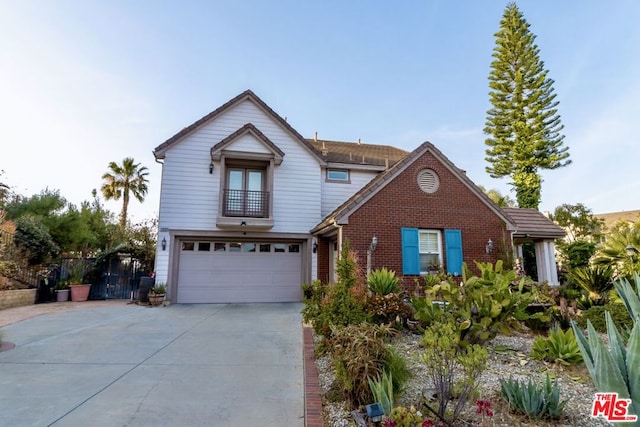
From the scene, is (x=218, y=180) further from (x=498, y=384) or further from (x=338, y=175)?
(x=498, y=384)

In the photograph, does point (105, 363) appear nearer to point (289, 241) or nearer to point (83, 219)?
point (289, 241)

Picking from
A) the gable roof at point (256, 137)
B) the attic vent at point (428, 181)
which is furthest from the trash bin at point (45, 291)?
the attic vent at point (428, 181)

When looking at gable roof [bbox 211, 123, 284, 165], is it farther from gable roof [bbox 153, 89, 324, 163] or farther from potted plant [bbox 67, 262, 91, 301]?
potted plant [bbox 67, 262, 91, 301]

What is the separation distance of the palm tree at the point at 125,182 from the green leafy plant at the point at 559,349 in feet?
94.0

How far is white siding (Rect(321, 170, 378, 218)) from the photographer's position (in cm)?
1366

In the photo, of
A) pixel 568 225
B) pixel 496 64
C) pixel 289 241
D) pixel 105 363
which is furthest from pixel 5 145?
pixel 568 225

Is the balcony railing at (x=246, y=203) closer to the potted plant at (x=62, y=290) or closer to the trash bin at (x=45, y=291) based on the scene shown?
the potted plant at (x=62, y=290)

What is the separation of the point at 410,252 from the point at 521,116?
1818 centimetres

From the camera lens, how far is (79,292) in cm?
1298

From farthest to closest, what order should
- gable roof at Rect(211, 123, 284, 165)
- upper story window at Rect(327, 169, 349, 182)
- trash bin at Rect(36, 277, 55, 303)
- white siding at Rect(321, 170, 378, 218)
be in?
upper story window at Rect(327, 169, 349, 182)
white siding at Rect(321, 170, 378, 218)
trash bin at Rect(36, 277, 55, 303)
gable roof at Rect(211, 123, 284, 165)

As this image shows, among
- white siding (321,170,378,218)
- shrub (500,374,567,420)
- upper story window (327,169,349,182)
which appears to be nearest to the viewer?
shrub (500,374,567,420)

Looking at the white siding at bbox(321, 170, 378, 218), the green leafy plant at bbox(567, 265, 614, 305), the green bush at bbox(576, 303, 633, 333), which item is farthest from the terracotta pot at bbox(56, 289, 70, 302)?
the green leafy plant at bbox(567, 265, 614, 305)

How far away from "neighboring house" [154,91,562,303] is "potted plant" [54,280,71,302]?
479 centimetres

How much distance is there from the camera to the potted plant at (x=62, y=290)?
12750mm
